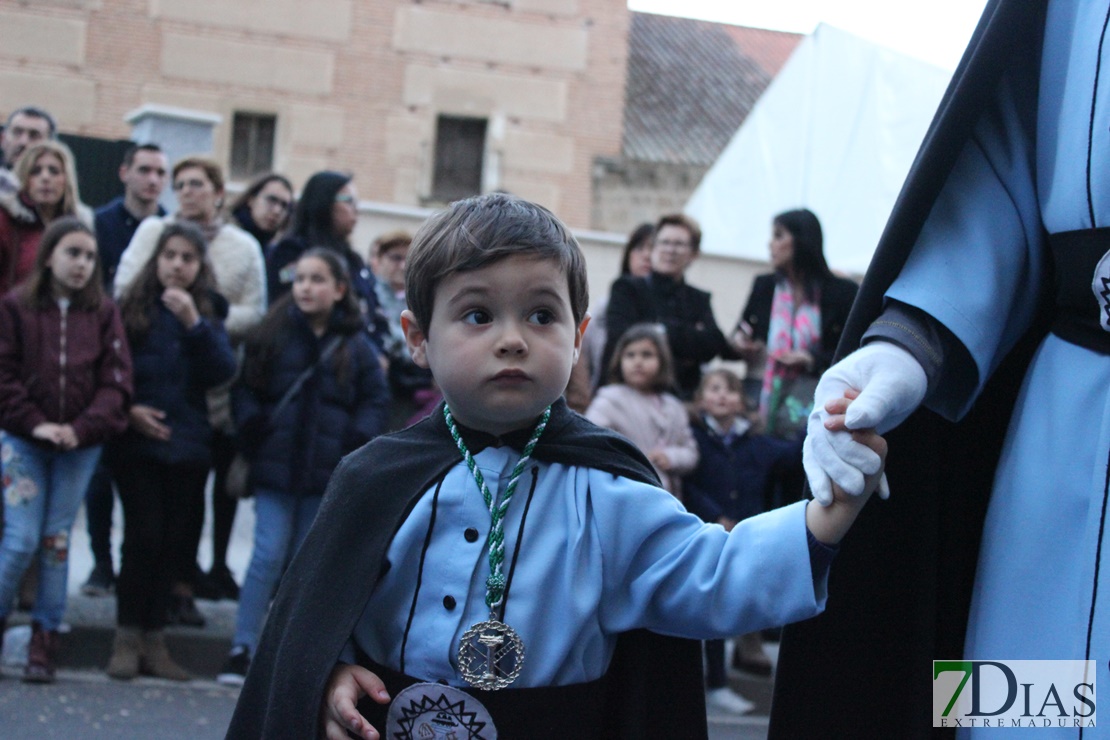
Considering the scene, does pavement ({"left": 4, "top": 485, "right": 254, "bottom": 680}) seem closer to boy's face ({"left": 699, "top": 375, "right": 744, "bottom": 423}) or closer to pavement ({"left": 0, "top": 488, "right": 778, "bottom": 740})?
pavement ({"left": 0, "top": 488, "right": 778, "bottom": 740})

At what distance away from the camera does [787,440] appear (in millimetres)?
7035

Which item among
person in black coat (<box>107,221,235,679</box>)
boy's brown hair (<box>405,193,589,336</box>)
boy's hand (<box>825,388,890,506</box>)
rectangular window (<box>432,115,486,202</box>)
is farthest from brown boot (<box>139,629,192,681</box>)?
rectangular window (<box>432,115,486,202</box>)

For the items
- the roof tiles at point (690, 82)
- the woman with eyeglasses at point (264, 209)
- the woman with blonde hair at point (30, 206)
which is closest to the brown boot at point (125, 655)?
the woman with blonde hair at point (30, 206)

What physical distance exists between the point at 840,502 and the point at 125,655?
4.30 metres

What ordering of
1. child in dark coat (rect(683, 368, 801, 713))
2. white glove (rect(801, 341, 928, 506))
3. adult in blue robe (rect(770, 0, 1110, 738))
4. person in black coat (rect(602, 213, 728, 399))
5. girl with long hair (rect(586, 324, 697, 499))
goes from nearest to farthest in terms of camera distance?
white glove (rect(801, 341, 928, 506)), adult in blue robe (rect(770, 0, 1110, 738)), girl with long hair (rect(586, 324, 697, 499)), child in dark coat (rect(683, 368, 801, 713)), person in black coat (rect(602, 213, 728, 399))

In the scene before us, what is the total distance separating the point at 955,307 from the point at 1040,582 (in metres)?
0.44

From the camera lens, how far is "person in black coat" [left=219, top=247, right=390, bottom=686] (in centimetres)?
592

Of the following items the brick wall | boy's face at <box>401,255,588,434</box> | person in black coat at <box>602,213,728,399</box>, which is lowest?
boy's face at <box>401,255,588,434</box>

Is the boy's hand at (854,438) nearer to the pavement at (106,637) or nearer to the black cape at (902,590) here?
the black cape at (902,590)

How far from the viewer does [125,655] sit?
577 centimetres

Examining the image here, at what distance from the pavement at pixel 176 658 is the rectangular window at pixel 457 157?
61.3 ft

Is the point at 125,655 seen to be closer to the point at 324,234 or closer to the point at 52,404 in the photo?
the point at 52,404

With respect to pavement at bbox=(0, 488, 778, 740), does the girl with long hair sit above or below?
above

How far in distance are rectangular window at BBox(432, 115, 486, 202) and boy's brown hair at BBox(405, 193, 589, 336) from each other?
910 inches
